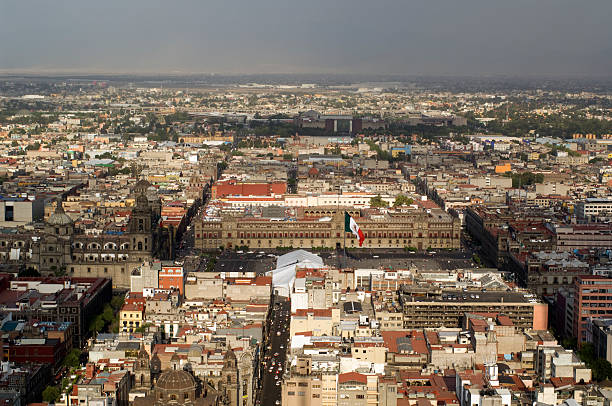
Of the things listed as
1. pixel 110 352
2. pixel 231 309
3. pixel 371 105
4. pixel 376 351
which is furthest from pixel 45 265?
pixel 371 105

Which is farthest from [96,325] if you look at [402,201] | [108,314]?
[402,201]

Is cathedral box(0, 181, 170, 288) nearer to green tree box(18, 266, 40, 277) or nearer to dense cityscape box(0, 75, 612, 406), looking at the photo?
dense cityscape box(0, 75, 612, 406)

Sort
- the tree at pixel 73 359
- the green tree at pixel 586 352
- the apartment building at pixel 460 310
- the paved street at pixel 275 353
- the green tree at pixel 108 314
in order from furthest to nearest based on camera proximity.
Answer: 1. the green tree at pixel 108 314
2. the apartment building at pixel 460 310
3. the tree at pixel 73 359
4. the green tree at pixel 586 352
5. the paved street at pixel 275 353

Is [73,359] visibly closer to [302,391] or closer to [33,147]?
[302,391]

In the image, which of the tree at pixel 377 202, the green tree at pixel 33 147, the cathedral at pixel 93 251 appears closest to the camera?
the cathedral at pixel 93 251

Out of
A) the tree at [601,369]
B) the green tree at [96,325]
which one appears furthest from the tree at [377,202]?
the tree at [601,369]

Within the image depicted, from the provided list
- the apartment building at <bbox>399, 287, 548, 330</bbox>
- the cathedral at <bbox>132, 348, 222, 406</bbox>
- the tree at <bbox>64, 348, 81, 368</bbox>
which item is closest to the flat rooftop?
the apartment building at <bbox>399, 287, 548, 330</bbox>

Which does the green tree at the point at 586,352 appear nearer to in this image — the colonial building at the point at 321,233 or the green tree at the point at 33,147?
the colonial building at the point at 321,233
